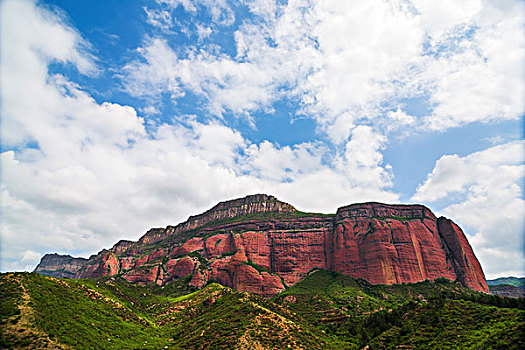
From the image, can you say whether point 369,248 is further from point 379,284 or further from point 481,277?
point 481,277

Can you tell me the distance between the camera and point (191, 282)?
180000 millimetres

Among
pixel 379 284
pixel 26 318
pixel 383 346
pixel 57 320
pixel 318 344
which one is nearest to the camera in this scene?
pixel 26 318

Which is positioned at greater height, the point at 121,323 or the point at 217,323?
the point at 121,323

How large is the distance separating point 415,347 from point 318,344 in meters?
24.2

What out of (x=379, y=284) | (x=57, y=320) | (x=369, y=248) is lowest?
(x=57, y=320)

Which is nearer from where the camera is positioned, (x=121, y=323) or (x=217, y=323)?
(x=121, y=323)

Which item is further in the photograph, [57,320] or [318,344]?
[318,344]

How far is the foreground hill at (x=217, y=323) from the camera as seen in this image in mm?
56062

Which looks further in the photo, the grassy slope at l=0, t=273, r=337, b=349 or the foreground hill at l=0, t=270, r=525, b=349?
the grassy slope at l=0, t=273, r=337, b=349

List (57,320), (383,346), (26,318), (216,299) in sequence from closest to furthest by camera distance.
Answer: (26,318) → (57,320) → (383,346) → (216,299)

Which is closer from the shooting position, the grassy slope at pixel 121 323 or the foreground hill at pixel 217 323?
the foreground hill at pixel 217 323

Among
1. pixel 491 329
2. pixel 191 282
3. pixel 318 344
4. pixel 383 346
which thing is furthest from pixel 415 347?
pixel 191 282

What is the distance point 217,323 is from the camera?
86.1 m

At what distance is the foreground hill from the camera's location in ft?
184
